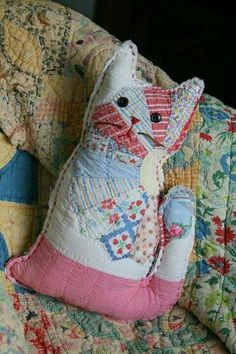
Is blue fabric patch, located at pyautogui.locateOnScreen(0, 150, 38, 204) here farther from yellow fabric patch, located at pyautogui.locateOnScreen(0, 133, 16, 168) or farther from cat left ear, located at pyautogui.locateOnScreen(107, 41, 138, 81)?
cat left ear, located at pyautogui.locateOnScreen(107, 41, 138, 81)

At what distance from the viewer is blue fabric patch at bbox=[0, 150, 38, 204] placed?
139 centimetres

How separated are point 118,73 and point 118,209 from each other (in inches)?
10.6

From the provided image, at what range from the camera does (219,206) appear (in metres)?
1.37

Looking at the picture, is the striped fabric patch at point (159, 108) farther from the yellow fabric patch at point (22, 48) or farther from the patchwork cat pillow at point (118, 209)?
the yellow fabric patch at point (22, 48)

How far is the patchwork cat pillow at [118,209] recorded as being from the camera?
4.17 feet

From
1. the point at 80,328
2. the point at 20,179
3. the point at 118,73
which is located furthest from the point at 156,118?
the point at 80,328

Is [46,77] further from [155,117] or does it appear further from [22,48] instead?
[155,117]

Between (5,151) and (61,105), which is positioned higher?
(61,105)

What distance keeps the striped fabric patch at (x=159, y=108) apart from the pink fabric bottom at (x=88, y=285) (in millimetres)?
300

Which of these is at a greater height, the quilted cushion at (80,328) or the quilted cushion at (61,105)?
the quilted cushion at (61,105)

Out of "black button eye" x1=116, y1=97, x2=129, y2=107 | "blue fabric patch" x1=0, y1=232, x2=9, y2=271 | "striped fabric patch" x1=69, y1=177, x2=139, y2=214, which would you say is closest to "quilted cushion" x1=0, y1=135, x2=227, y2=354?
"blue fabric patch" x1=0, y1=232, x2=9, y2=271

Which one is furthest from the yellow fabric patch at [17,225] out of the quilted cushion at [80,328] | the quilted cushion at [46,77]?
the quilted cushion at [46,77]

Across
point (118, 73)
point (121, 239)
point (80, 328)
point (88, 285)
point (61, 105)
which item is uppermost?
point (118, 73)

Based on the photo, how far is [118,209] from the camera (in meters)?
1.27
